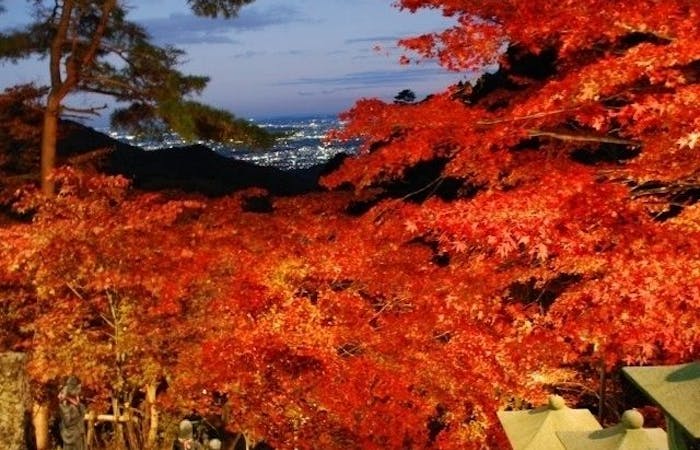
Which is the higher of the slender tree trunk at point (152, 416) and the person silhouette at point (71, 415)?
the person silhouette at point (71, 415)

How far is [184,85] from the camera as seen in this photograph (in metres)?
11.6

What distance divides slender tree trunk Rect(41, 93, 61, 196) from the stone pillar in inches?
154

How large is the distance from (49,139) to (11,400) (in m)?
5.05

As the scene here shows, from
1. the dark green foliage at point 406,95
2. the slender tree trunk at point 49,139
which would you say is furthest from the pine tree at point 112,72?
the dark green foliage at point 406,95

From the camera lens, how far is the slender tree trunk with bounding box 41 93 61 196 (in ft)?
37.9

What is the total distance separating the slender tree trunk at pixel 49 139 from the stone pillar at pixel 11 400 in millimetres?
3912

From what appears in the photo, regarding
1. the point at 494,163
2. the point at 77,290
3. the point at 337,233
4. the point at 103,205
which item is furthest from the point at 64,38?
the point at 494,163

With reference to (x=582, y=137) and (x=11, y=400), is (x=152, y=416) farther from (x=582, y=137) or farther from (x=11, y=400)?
(x=582, y=137)

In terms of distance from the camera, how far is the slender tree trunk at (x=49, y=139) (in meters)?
11.6

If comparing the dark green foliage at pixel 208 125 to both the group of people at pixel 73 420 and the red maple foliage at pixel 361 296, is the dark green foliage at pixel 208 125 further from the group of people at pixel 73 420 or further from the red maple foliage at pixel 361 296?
the group of people at pixel 73 420

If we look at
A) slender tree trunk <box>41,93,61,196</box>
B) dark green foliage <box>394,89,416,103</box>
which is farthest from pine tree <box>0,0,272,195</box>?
dark green foliage <box>394,89,416,103</box>

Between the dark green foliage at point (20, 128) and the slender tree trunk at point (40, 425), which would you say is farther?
the dark green foliage at point (20, 128)

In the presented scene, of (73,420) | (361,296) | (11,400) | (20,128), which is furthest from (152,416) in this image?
(20,128)

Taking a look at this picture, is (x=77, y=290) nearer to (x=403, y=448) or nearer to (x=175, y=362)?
(x=175, y=362)
